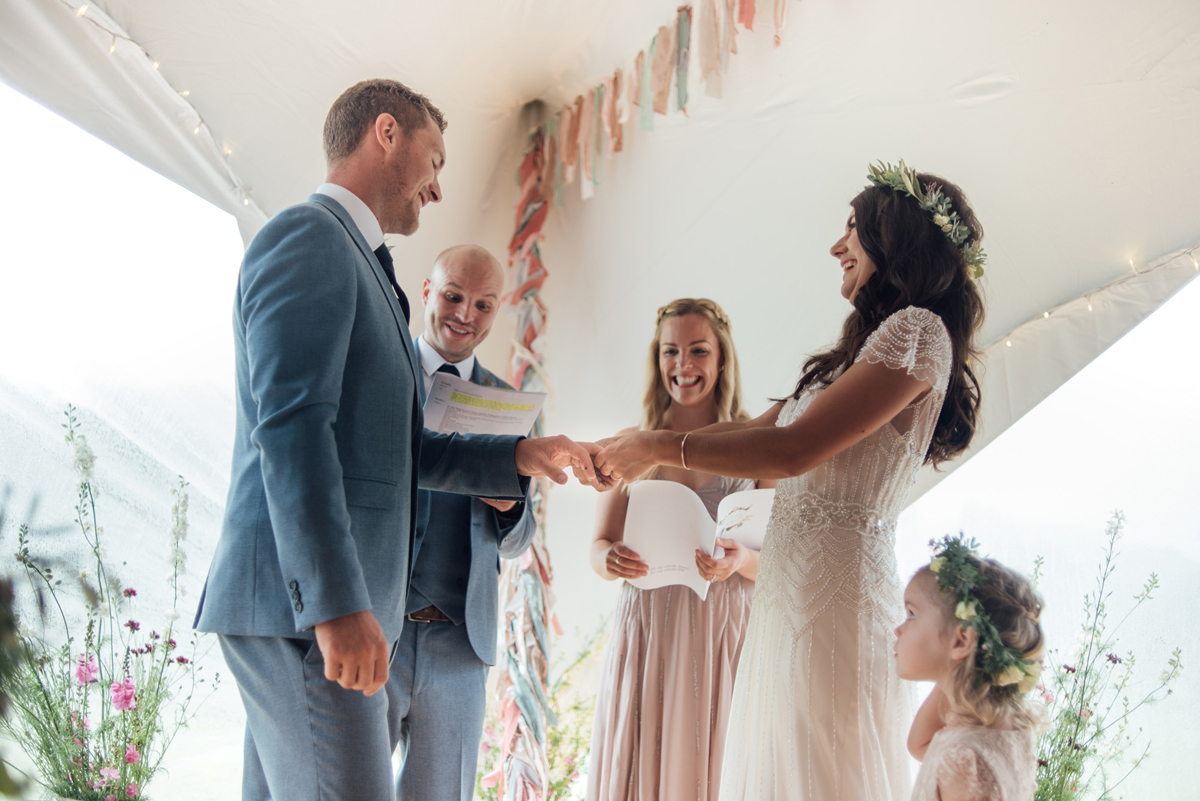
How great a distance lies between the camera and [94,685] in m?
2.24

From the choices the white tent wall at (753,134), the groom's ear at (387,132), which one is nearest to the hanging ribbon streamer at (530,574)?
the white tent wall at (753,134)

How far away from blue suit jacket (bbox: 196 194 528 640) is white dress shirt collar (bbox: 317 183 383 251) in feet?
0.21

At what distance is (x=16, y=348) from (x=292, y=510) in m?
1.59

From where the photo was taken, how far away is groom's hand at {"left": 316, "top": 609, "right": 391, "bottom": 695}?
1.05 meters

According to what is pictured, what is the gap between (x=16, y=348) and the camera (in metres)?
2.10

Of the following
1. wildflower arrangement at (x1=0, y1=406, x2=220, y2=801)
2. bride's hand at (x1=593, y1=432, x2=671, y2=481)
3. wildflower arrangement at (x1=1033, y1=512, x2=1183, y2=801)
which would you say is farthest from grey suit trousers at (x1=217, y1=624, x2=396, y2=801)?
wildflower arrangement at (x1=1033, y1=512, x2=1183, y2=801)

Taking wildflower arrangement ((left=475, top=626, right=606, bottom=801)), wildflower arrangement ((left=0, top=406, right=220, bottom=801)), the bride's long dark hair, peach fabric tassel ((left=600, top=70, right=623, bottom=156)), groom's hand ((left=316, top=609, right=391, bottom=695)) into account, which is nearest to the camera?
groom's hand ((left=316, top=609, right=391, bottom=695))

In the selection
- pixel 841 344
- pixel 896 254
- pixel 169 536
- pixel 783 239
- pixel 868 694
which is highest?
pixel 783 239

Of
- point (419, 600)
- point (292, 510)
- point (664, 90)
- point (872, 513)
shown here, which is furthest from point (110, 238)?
point (872, 513)

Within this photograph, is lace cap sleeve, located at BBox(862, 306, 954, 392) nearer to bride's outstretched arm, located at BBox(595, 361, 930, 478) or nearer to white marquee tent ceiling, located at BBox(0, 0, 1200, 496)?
bride's outstretched arm, located at BBox(595, 361, 930, 478)

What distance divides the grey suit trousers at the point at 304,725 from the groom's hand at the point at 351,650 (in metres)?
0.09

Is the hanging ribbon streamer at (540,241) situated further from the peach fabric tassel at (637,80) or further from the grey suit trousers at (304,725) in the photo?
the grey suit trousers at (304,725)

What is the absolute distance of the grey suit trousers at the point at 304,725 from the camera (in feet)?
3.65

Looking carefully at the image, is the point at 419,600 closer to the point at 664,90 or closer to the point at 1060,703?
the point at 1060,703
